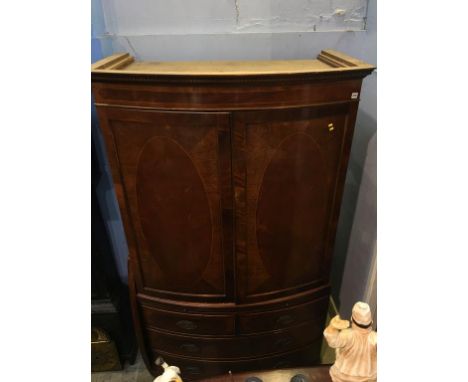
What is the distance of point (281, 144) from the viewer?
1122 mm

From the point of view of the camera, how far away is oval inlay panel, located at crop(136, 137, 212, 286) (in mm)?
1142

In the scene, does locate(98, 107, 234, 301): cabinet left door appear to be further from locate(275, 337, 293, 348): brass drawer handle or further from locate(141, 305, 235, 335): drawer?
locate(275, 337, 293, 348): brass drawer handle

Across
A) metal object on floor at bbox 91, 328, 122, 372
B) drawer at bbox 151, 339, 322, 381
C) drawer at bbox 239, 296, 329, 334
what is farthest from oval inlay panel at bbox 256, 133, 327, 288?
metal object on floor at bbox 91, 328, 122, 372

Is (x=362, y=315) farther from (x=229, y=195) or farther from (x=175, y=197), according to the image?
(x=175, y=197)

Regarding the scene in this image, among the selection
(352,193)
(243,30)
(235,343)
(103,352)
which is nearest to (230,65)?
(243,30)

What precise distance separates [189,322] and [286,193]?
2.25 ft

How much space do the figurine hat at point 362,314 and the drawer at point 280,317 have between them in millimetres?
620

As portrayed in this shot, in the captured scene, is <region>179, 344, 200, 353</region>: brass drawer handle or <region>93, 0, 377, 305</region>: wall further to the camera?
<region>179, 344, 200, 353</region>: brass drawer handle

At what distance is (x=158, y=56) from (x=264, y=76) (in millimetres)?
661

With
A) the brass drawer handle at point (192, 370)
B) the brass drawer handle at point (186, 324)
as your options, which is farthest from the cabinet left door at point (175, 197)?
the brass drawer handle at point (192, 370)

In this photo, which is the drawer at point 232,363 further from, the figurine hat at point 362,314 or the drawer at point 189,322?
the figurine hat at point 362,314

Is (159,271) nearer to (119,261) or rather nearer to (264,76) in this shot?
(119,261)

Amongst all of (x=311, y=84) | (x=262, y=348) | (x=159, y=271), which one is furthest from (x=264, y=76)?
(x=262, y=348)

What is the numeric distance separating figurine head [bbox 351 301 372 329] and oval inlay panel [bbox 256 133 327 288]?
471mm
